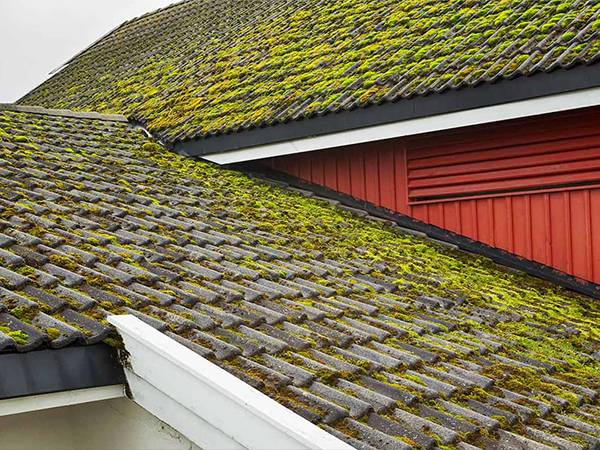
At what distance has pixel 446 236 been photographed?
8148mm

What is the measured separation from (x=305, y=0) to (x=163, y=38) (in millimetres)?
2918

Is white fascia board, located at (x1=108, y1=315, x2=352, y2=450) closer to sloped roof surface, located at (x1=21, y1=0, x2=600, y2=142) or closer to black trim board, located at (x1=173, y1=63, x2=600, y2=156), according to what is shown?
black trim board, located at (x1=173, y1=63, x2=600, y2=156)

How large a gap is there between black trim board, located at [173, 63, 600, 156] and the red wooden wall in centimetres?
56

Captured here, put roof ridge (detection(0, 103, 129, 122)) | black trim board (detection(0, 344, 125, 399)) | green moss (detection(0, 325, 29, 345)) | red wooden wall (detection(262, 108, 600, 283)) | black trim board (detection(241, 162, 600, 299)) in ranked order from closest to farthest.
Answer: black trim board (detection(0, 344, 125, 399)) → green moss (detection(0, 325, 29, 345)) → red wooden wall (detection(262, 108, 600, 283)) → black trim board (detection(241, 162, 600, 299)) → roof ridge (detection(0, 103, 129, 122))

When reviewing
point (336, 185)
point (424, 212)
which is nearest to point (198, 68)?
point (336, 185)

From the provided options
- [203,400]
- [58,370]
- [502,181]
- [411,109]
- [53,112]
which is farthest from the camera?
[53,112]

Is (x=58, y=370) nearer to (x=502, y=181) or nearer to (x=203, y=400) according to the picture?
(x=203, y=400)

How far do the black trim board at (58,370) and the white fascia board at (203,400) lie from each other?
0.29 feet

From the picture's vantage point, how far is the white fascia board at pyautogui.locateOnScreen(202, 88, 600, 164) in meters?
6.62

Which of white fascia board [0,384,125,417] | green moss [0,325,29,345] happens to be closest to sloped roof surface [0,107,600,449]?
green moss [0,325,29,345]

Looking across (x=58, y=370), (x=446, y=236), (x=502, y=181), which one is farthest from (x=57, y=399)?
(x=446, y=236)

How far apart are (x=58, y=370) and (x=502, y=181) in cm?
512

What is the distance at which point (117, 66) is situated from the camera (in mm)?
13359

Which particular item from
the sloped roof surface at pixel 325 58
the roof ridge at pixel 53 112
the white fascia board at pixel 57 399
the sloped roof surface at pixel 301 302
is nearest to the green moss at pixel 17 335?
the sloped roof surface at pixel 301 302
